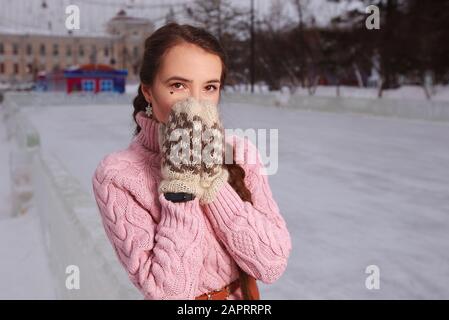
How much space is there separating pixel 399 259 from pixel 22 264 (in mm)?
3243

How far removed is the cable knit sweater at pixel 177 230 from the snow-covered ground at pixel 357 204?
0.20m

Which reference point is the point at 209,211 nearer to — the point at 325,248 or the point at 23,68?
the point at 325,248

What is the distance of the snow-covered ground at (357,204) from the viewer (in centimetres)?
375

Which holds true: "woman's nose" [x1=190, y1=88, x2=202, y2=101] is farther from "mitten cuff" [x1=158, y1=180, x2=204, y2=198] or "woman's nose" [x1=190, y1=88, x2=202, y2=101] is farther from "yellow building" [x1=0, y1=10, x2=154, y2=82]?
"yellow building" [x1=0, y1=10, x2=154, y2=82]

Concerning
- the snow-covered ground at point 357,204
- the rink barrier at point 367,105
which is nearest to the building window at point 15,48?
the rink barrier at point 367,105

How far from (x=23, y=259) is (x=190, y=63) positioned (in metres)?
4.18

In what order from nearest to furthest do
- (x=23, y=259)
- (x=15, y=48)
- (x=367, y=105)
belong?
(x=23, y=259)
(x=367, y=105)
(x=15, y=48)

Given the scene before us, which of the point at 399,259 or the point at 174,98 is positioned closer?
the point at 174,98

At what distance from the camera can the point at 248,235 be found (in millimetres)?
1147

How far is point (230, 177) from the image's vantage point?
1.20 metres

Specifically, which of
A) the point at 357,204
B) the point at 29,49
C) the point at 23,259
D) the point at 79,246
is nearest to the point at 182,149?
the point at 79,246

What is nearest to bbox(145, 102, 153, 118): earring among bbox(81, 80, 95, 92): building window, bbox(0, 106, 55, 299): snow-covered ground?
bbox(0, 106, 55, 299): snow-covered ground

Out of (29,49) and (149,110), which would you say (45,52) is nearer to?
(29,49)

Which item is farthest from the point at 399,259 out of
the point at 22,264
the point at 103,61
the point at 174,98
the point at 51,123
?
the point at 103,61
